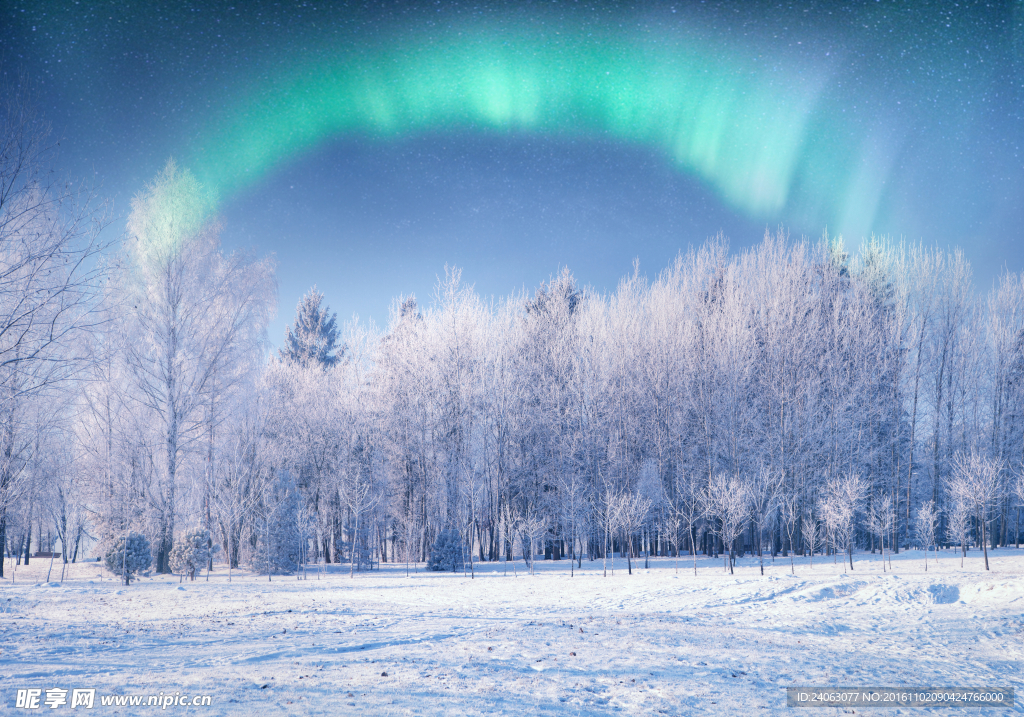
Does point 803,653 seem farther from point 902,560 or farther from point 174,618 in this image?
point 902,560

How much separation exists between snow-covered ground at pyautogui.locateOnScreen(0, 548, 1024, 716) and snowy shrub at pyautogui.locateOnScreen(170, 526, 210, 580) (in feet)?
10.2

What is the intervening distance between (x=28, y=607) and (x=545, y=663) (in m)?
12.8

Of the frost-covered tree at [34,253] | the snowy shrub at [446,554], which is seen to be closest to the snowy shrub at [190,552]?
the snowy shrub at [446,554]

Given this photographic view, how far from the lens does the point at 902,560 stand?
25.0 meters

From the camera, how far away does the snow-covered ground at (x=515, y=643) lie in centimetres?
634

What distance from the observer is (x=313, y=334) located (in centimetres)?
4062

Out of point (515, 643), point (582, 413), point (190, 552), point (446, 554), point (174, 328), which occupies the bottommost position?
point (446, 554)

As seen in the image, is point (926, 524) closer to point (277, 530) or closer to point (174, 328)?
point (277, 530)

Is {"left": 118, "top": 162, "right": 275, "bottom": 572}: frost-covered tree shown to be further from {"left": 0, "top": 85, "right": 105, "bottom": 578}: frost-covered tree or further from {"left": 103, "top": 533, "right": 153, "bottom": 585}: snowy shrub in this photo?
{"left": 0, "top": 85, "right": 105, "bottom": 578}: frost-covered tree

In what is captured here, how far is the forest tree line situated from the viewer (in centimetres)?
2278

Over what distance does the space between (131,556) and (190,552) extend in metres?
1.87

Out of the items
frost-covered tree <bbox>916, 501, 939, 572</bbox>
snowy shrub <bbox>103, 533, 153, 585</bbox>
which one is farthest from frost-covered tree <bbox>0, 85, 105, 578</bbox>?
frost-covered tree <bbox>916, 501, 939, 572</bbox>

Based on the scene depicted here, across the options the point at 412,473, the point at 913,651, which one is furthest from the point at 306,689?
the point at 412,473

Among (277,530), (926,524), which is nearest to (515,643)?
(277,530)
